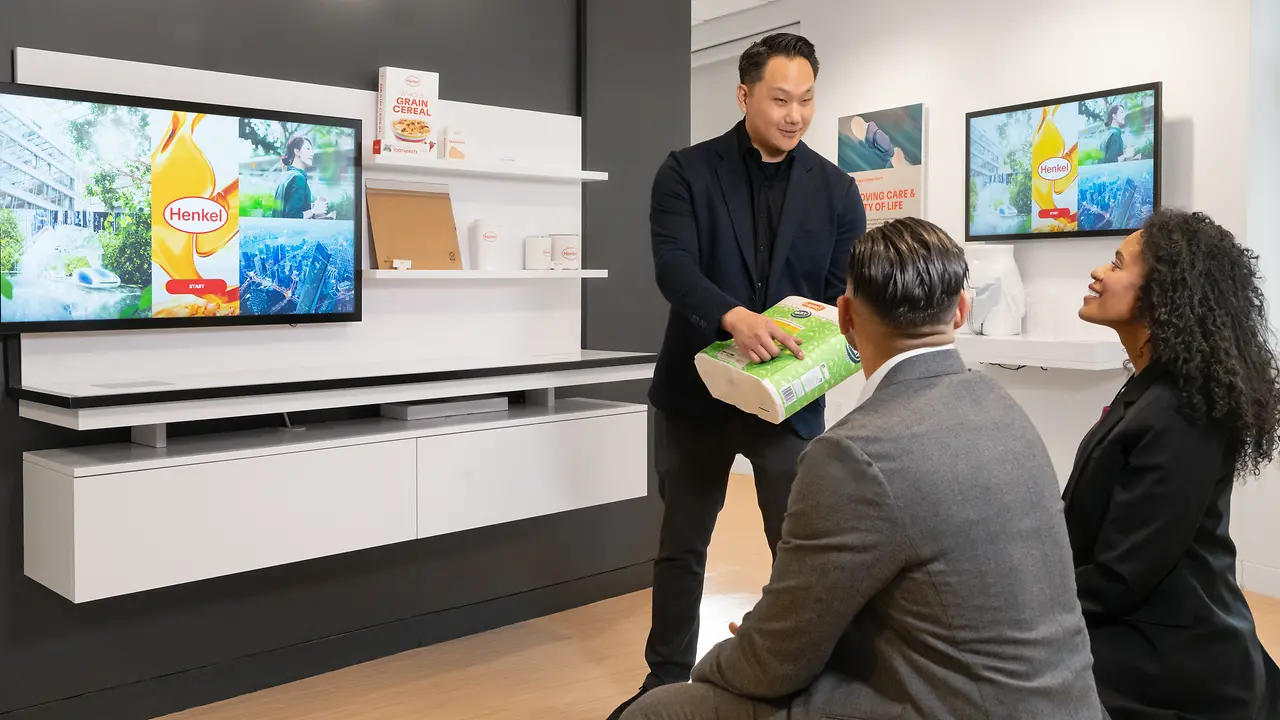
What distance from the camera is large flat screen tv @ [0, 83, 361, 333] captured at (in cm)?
245

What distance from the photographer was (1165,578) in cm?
166

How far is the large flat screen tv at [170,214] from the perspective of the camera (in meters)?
2.45

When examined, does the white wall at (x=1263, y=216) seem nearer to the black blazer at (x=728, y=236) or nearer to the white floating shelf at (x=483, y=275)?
the black blazer at (x=728, y=236)

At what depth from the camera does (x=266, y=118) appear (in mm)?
2807

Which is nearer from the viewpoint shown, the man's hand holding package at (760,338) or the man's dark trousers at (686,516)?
the man's hand holding package at (760,338)

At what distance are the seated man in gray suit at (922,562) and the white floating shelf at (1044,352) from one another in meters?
2.99

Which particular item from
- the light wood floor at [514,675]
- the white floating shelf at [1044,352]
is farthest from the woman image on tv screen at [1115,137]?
the light wood floor at [514,675]

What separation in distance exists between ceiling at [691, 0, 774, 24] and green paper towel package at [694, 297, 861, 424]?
13.3 ft

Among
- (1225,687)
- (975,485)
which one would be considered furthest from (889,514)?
(1225,687)

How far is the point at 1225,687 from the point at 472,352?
92.9 inches

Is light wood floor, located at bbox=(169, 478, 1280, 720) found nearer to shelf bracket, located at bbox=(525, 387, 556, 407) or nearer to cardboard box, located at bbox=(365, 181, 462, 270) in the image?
shelf bracket, located at bbox=(525, 387, 556, 407)

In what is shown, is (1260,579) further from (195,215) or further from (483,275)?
(195,215)

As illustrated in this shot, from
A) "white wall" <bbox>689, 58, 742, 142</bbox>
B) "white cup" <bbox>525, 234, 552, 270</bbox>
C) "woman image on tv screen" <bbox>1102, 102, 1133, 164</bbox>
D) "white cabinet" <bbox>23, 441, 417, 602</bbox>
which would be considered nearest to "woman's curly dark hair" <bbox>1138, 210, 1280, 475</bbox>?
"white cabinet" <bbox>23, 441, 417, 602</bbox>

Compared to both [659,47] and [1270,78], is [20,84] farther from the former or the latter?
[1270,78]
